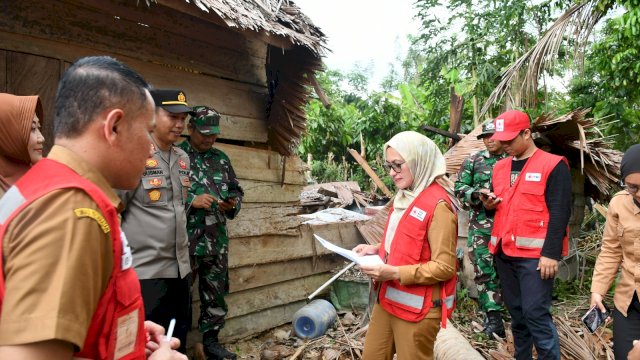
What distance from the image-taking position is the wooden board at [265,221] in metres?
4.72

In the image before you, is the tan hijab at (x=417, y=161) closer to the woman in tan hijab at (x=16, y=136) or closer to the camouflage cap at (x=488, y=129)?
the woman in tan hijab at (x=16, y=136)

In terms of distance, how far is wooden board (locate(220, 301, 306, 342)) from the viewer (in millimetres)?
4676

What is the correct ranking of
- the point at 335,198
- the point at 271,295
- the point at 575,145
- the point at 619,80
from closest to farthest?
the point at 271,295
the point at 575,145
the point at 619,80
the point at 335,198

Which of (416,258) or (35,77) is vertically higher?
(35,77)

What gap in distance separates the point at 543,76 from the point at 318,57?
5269mm

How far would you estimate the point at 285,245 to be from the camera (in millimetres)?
5324

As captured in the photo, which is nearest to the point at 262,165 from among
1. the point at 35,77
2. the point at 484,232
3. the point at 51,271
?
the point at 35,77

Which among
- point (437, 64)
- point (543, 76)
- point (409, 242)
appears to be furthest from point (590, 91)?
point (409, 242)

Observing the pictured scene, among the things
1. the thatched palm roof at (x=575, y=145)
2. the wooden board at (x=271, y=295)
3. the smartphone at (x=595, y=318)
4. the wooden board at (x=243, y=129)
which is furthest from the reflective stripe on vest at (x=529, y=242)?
the wooden board at (x=243, y=129)

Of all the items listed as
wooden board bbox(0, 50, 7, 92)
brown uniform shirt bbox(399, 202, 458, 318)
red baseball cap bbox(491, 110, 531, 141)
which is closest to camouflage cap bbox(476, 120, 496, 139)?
red baseball cap bbox(491, 110, 531, 141)

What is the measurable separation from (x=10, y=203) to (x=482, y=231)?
4.78 meters

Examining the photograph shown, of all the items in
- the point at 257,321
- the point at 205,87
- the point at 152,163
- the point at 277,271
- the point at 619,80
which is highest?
the point at 619,80

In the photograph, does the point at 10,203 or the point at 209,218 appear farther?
the point at 209,218

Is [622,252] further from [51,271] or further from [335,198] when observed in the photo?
[335,198]
